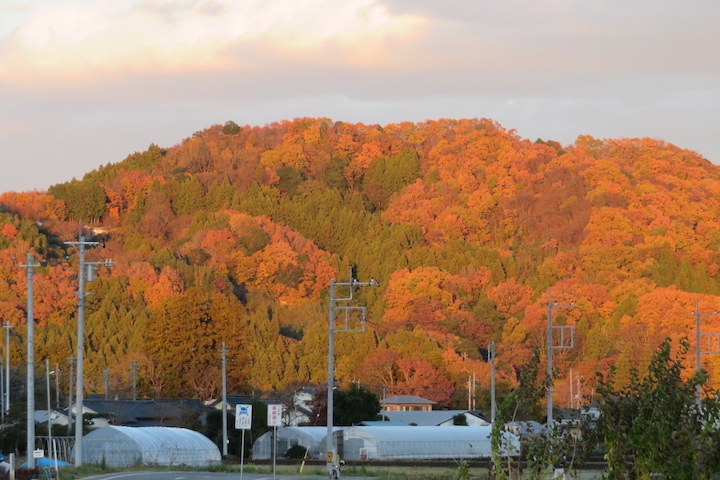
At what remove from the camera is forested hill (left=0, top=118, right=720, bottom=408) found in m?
89.4

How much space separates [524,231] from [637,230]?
16006 millimetres

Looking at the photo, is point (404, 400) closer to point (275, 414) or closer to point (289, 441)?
point (289, 441)

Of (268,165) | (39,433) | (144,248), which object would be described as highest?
(268,165)

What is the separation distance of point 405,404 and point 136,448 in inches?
1378

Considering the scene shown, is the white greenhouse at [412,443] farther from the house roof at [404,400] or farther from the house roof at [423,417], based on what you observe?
the house roof at [404,400]

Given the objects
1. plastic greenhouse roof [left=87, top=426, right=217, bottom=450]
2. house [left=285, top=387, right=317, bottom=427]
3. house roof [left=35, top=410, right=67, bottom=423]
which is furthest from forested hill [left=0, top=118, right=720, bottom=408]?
plastic greenhouse roof [left=87, top=426, right=217, bottom=450]

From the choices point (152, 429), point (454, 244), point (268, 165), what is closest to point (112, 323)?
point (454, 244)

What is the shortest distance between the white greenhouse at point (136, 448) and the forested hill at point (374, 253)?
34.2m

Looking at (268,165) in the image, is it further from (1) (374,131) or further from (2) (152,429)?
(2) (152,429)

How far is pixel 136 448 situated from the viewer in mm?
45875

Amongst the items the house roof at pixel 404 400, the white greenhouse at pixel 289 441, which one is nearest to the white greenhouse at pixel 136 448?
the white greenhouse at pixel 289 441

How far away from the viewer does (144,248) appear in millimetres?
127375

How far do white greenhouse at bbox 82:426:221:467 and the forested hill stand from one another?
3422 cm

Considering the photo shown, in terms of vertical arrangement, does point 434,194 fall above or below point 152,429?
above
